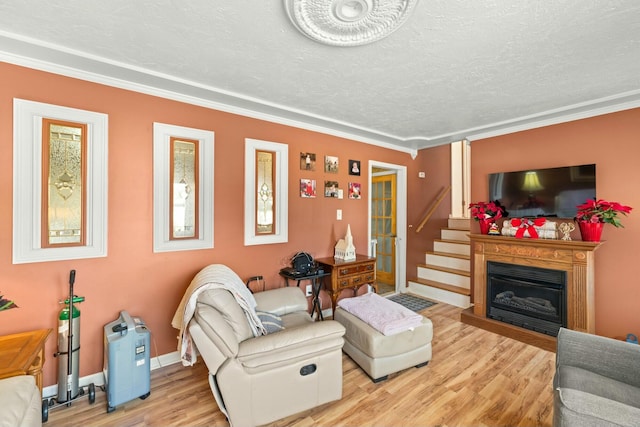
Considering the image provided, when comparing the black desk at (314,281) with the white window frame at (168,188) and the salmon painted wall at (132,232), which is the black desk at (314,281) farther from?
the white window frame at (168,188)

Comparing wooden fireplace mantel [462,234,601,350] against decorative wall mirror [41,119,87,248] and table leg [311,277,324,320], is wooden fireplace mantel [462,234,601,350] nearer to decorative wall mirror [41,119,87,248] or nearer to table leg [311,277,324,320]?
table leg [311,277,324,320]

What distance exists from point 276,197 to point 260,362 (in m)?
1.82

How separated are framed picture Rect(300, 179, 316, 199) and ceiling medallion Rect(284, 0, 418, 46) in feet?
5.77

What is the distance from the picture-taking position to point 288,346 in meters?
1.72

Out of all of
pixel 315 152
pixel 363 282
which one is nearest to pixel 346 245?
pixel 363 282

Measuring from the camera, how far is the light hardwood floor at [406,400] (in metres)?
1.82

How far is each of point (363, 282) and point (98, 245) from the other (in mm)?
2591

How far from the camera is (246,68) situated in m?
2.11

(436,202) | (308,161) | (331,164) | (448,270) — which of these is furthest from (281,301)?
(436,202)

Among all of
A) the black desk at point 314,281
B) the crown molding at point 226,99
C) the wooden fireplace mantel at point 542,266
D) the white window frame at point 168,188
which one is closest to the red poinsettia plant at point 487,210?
the wooden fireplace mantel at point 542,266

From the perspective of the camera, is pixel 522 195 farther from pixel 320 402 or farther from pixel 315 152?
pixel 320 402

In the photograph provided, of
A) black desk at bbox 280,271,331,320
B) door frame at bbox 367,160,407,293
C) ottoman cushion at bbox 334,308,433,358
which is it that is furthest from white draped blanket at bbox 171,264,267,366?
door frame at bbox 367,160,407,293

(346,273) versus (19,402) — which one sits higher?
(346,273)

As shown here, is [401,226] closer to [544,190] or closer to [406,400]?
[544,190]
